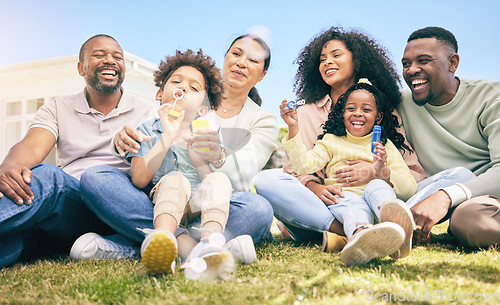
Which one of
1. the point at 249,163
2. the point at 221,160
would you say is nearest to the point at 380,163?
the point at 249,163

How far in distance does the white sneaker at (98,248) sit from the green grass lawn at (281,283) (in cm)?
9

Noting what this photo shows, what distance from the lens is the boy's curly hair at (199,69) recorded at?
2.55 meters

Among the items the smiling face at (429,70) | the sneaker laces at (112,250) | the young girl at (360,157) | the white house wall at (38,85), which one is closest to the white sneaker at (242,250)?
the young girl at (360,157)

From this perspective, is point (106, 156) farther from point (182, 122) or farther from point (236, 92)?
point (236, 92)

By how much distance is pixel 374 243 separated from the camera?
5.51 feet

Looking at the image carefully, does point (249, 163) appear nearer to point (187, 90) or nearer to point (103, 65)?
point (187, 90)

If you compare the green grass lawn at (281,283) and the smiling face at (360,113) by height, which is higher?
the smiling face at (360,113)

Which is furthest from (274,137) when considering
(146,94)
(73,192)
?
(146,94)

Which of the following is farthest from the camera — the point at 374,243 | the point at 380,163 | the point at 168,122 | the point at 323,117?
the point at 323,117

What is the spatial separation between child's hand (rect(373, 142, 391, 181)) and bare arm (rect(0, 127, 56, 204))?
5.99 feet

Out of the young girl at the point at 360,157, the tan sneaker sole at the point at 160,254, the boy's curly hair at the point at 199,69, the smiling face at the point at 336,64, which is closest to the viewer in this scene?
the tan sneaker sole at the point at 160,254

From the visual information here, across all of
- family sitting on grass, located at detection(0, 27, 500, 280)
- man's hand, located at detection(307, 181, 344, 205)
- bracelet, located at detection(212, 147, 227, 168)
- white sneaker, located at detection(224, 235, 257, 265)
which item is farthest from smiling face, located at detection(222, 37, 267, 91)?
white sneaker, located at detection(224, 235, 257, 265)

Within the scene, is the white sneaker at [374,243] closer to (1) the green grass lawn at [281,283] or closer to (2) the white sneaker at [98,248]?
(1) the green grass lawn at [281,283]

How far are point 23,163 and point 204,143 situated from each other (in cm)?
104
